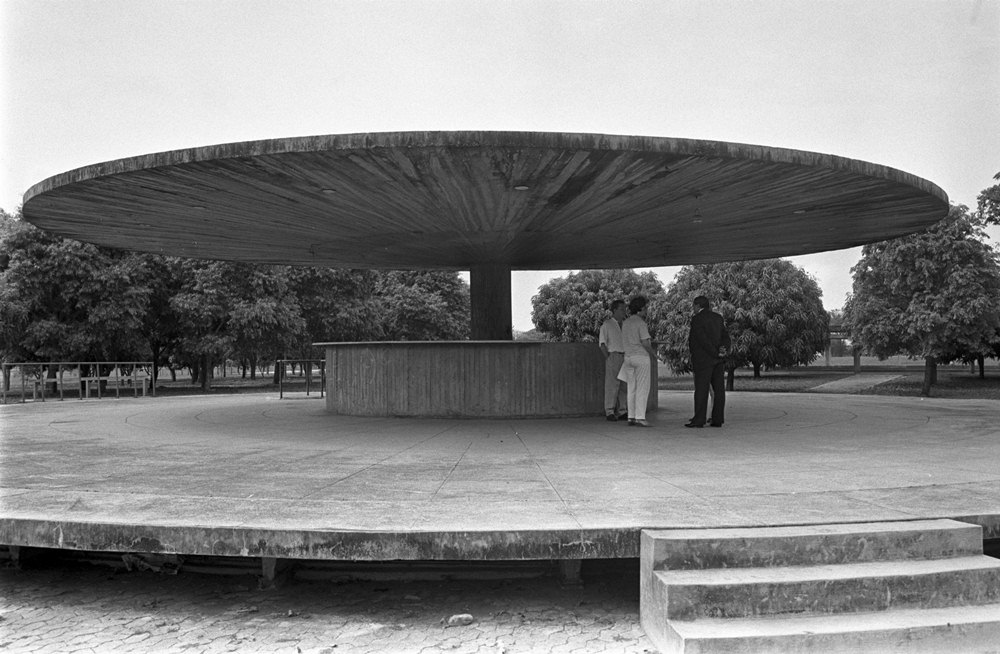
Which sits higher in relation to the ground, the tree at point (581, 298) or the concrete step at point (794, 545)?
the tree at point (581, 298)

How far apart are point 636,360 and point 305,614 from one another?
6.76 meters

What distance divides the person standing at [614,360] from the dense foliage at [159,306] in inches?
669

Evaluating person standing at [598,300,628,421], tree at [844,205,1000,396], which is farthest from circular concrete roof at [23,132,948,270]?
tree at [844,205,1000,396]

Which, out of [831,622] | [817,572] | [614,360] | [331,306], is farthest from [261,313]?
[831,622]

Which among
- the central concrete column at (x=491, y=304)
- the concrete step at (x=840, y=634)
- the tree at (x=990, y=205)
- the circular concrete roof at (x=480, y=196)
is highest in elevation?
the tree at (x=990, y=205)

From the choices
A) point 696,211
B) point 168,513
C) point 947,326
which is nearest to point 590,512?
point 168,513

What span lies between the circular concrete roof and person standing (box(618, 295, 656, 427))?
1550mm

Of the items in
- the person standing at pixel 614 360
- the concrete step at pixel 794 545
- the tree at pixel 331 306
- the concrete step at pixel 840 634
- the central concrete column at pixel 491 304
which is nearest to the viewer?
the concrete step at pixel 840 634

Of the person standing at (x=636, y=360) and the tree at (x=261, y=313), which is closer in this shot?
the person standing at (x=636, y=360)

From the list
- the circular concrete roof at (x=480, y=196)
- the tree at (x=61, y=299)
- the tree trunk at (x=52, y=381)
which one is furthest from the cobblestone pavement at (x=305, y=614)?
the tree at (x=61, y=299)

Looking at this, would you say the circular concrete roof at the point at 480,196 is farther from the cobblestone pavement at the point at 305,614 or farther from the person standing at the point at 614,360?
the cobblestone pavement at the point at 305,614

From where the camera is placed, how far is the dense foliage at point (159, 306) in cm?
2806

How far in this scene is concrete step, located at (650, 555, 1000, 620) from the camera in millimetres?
4188

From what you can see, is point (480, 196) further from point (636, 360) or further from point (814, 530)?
point (814, 530)
